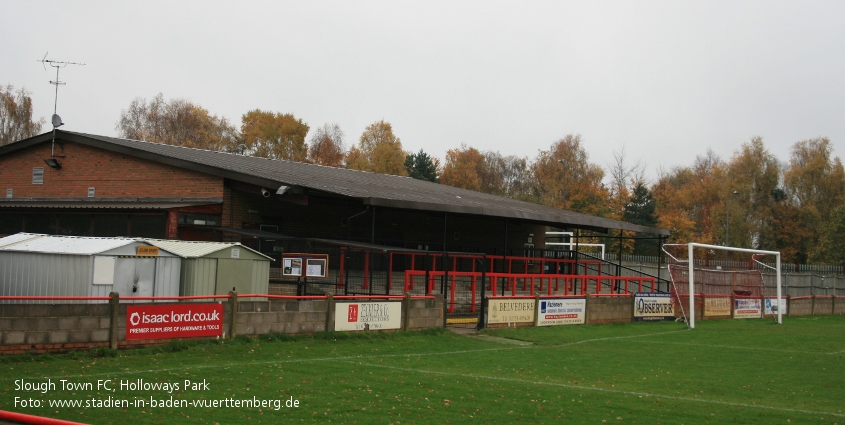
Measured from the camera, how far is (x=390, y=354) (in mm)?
17438

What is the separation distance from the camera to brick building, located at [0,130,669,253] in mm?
27297

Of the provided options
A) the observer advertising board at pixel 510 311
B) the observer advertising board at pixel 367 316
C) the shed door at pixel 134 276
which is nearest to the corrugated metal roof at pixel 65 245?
the shed door at pixel 134 276

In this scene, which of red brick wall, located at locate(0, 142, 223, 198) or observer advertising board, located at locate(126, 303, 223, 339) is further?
red brick wall, located at locate(0, 142, 223, 198)

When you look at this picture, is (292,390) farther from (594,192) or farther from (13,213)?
(594,192)

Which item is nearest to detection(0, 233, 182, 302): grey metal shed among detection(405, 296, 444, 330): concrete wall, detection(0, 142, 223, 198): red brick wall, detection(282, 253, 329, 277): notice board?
detection(282, 253, 329, 277): notice board

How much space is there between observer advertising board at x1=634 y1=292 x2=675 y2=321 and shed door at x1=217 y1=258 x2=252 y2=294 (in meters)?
14.5

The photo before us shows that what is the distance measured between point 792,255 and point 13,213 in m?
67.4

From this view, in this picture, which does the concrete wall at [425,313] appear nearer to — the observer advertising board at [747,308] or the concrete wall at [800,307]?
the observer advertising board at [747,308]

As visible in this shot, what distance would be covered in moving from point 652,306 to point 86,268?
787 inches

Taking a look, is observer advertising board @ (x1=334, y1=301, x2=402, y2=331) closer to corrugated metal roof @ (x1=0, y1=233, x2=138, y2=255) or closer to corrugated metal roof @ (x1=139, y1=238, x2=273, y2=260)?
corrugated metal roof @ (x1=139, y1=238, x2=273, y2=260)

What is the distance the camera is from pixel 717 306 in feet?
105

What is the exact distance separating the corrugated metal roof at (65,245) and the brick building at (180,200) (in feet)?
23.4

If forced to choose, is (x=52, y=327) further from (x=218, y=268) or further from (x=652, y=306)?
(x=652, y=306)

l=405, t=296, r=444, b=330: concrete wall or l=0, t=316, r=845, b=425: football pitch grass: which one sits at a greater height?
l=405, t=296, r=444, b=330: concrete wall
